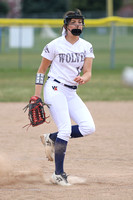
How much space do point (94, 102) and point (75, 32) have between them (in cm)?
676

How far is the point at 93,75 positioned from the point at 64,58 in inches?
490

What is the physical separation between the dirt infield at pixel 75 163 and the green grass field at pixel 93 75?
1.12 metres

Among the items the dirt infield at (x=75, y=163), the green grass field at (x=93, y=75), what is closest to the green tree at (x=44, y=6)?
the green grass field at (x=93, y=75)

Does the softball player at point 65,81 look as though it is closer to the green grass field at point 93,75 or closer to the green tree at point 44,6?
the green grass field at point 93,75

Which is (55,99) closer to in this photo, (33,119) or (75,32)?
(33,119)

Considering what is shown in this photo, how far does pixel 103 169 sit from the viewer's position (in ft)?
19.4

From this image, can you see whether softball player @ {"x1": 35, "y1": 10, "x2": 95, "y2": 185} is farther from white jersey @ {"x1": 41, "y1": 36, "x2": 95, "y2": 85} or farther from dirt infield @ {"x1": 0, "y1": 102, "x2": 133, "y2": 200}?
dirt infield @ {"x1": 0, "y1": 102, "x2": 133, "y2": 200}

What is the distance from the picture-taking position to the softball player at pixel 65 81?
16.6ft

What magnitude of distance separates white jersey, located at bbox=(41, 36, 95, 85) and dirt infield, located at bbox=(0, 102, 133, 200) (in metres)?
1.20

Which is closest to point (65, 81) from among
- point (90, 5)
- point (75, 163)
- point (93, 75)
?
point (75, 163)

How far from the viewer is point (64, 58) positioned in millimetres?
5086

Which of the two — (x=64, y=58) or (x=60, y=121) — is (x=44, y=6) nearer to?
(x=64, y=58)

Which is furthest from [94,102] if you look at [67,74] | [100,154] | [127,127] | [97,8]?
[97,8]

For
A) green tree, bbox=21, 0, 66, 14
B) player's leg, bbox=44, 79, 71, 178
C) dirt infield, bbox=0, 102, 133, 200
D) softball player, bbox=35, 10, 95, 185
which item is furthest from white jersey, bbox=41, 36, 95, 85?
green tree, bbox=21, 0, 66, 14
